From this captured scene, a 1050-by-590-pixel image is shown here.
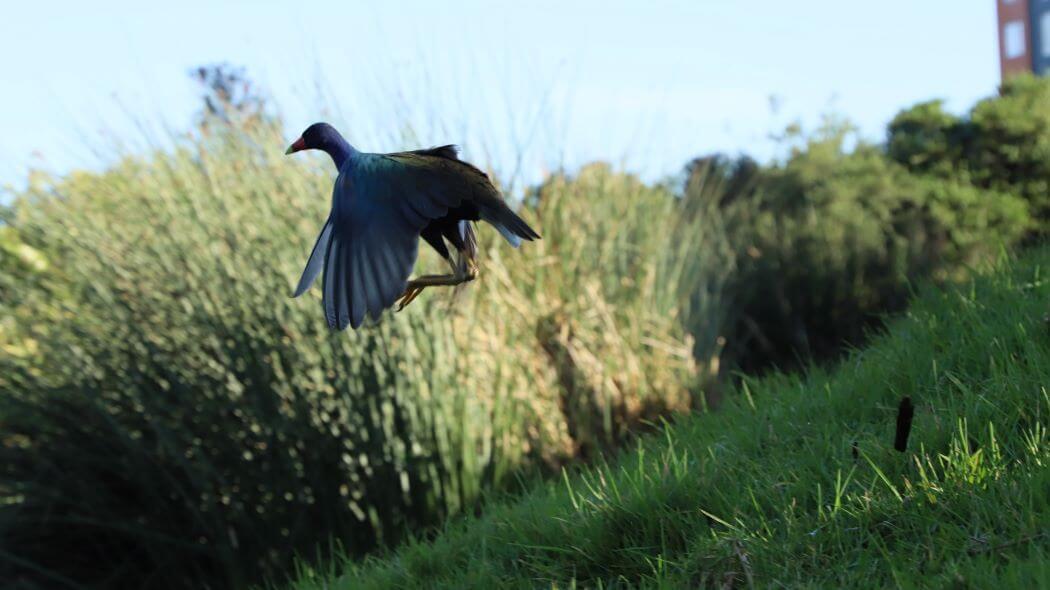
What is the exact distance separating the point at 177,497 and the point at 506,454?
177 centimetres

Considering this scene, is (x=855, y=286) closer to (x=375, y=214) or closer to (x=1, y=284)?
(x=1, y=284)

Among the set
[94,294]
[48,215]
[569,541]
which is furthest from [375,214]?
[48,215]

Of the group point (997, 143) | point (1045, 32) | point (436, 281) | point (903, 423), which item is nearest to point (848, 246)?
point (997, 143)

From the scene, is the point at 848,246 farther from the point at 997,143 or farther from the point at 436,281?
the point at 436,281

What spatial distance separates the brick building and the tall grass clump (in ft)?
26.4

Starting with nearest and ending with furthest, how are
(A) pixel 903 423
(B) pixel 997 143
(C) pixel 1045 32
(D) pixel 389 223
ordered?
(D) pixel 389 223
(A) pixel 903 423
(B) pixel 997 143
(C) pixel 1045 32

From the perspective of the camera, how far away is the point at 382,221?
7.78ft

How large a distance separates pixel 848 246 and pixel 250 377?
23.2 feet

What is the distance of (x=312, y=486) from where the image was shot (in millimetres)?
5363

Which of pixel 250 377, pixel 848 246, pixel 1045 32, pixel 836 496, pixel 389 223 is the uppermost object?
pixel 1045 32

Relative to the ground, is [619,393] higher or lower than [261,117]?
lower

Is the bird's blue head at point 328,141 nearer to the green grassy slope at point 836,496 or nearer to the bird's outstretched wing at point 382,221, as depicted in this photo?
the bird's outstretched wing at point 382,221

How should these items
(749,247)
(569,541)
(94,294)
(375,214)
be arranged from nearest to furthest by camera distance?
(375,214)
(569,541)
(94,294)
(749,247)

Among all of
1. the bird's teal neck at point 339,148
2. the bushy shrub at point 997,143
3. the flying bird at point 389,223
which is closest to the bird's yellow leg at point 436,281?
the flying bird at point 389,223
